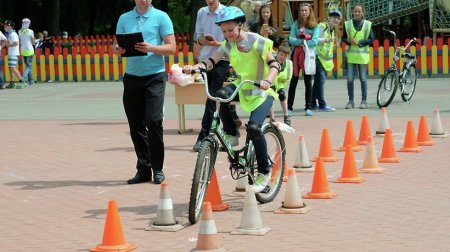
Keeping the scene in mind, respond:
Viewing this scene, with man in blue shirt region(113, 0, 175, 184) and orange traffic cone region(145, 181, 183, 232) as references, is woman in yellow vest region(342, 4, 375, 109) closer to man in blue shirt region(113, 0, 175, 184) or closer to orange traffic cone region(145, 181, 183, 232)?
man in blue shirt region(113, 0, 175, 184)

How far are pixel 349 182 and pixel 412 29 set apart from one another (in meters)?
28.5

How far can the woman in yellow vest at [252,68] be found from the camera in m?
8.99

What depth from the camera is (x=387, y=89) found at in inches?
717

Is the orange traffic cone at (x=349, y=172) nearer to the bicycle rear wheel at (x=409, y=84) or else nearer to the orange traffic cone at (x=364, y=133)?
the orange traffic cone at (x=364, y=133)

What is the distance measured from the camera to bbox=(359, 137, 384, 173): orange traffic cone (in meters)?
11.1

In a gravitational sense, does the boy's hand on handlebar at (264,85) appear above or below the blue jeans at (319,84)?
above

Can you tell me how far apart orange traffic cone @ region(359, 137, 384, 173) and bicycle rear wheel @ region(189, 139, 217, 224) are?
9.90 ft

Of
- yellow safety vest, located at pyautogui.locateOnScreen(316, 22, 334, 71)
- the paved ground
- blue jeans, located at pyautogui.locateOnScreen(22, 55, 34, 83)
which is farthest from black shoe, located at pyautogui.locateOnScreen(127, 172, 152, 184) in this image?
blue jeans, located at pyautogui.locateOnScreen(22, 55, 34, 83)

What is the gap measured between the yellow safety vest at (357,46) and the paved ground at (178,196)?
129cm

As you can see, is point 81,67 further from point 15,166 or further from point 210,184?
point 210,184

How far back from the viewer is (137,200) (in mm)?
9703

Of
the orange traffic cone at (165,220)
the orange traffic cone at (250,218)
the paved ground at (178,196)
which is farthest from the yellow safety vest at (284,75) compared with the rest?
the orange traffic cone at (250,218)

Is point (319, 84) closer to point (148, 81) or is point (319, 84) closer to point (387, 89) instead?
point (387, 89)

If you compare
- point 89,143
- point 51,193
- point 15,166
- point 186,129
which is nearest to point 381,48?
point 186,129
